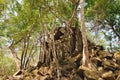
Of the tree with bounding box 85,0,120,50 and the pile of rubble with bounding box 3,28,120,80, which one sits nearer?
the pile of rubble with bounding box 3,28,120,80

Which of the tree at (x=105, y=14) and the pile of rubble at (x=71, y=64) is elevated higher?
the tree at (x=105, y=14)

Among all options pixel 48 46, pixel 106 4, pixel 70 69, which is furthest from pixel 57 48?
pixel 106 4

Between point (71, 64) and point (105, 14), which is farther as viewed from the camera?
point (105, 14)

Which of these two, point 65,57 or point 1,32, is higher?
point 1,32

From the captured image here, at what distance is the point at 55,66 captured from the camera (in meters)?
9.47

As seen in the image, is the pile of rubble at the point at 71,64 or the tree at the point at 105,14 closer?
the pile of rubble at the point at 71,64

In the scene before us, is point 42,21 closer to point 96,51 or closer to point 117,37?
point 96,51

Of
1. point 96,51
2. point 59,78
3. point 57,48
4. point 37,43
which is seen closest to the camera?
point 59,78

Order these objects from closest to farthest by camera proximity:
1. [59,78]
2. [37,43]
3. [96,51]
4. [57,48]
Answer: [59,78] < [96,51] < [57,48] < [37,43]

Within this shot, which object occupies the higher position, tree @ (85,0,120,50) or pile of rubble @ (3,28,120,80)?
tree @ (85,0,120,50)

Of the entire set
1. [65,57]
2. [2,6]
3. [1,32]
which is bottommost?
[65,57]

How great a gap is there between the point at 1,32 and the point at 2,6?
1451 mm

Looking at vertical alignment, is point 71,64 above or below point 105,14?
below

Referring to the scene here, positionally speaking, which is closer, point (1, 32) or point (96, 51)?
point (96, 51)
